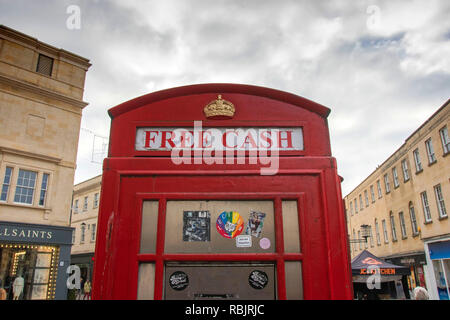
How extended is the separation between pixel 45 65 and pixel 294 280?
66.2ft

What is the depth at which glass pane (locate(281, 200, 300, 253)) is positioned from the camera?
250 cm

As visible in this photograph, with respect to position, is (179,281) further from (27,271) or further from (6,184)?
(27,271)

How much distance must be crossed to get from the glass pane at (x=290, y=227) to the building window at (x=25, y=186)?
55.8 ft

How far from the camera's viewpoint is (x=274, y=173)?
8.75 feet

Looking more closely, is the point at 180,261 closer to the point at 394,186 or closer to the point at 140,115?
the point at 140,115

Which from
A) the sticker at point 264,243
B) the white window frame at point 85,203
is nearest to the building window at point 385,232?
the white window frame at point 85,203

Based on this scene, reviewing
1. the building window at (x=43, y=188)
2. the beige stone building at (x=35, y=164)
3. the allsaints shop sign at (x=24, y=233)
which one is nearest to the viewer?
the allsaints shop sign at (x=24, y=233)

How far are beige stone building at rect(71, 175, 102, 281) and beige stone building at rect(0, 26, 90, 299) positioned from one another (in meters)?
12.3

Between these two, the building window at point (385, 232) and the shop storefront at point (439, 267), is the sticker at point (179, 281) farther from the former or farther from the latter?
the building window at point (385, 232)

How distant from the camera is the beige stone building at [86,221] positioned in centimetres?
3055

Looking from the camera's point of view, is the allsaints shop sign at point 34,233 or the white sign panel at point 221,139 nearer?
the white sign panel at point 221,139

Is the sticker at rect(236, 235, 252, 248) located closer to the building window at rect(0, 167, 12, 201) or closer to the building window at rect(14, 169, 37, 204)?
the building window at rect(0, 167, 12, 201)

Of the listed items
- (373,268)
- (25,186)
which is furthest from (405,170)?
(25,186)

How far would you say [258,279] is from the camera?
2.44 metres
